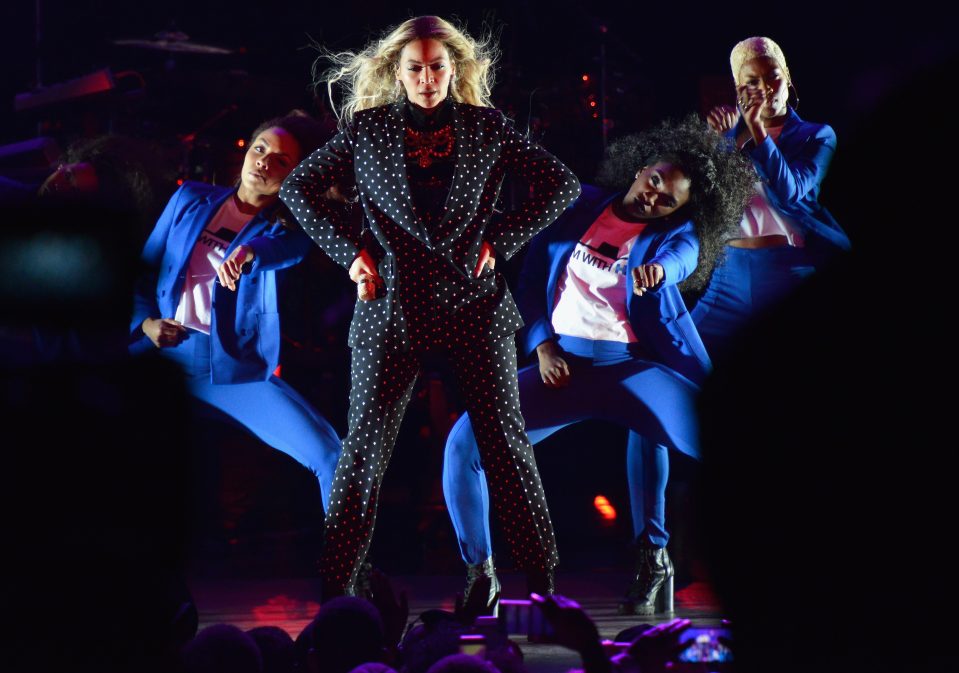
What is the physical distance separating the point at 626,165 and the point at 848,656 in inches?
98.6

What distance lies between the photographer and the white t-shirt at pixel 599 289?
13.9 feet

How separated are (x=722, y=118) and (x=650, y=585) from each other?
5.70 feet

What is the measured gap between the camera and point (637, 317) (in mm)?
4211

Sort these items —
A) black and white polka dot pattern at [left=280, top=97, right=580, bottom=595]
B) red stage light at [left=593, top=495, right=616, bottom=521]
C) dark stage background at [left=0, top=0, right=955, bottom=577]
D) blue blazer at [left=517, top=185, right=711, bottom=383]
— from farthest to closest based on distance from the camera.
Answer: red stage light at [left=593, top=495, right=616, bottom=521], dark stage background at [left=0, top=0, right=955, bottom=577], blue blazer at [left=517, top=185, right=711, bottom=383], black and white polka dot pattern at [left=280, top=97, right=580, bottom=595]

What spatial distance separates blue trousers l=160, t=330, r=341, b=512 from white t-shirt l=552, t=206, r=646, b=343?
94 centimetres

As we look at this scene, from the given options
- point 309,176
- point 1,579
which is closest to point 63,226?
point 309,176

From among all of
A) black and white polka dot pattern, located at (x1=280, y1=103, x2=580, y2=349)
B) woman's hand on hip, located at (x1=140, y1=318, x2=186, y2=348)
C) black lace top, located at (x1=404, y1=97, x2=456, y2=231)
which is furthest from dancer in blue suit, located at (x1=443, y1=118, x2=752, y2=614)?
woman's hand on hip, located at (x1=140, y1=318, x2=186, y2=348)

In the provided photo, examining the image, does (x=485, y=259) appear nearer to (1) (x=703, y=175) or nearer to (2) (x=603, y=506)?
(1) (x=703, y=175)

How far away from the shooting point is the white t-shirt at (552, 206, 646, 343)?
4250 millimetres

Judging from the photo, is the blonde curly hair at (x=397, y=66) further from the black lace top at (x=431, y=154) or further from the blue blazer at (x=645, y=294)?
the blue blazer at (x=645, y=294)

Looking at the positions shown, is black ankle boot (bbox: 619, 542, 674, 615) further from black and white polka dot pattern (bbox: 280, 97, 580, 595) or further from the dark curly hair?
the dark curly hair

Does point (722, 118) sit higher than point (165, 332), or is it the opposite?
point (722, 118)

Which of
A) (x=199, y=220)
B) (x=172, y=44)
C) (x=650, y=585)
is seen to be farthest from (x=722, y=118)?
(x=172, y=44)

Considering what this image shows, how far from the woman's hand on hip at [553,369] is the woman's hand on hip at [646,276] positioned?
37cm
